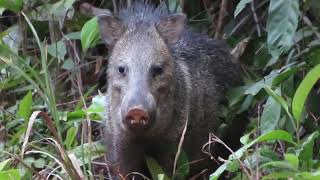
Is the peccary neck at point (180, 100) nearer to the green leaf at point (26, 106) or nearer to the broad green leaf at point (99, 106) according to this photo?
the broad green leaf at point (99, 106)

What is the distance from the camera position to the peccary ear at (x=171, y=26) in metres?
4.85

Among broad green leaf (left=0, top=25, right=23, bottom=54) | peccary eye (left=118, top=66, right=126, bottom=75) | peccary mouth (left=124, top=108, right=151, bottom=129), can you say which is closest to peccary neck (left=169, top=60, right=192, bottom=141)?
peccary eye (left=118, top=66, right=126, bottom=75)

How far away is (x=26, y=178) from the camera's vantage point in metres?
4.40

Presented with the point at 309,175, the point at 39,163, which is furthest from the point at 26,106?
the point at 309,175

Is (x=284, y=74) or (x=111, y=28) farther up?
(x=111, y=28)

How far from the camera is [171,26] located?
4.88 meters

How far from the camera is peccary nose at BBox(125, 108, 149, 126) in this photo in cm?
413

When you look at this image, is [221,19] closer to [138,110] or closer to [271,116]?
[271,116]

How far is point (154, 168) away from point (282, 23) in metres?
1.08

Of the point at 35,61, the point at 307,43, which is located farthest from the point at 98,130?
the point at 307,43

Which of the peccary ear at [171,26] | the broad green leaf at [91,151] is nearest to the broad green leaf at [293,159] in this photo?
the broad green leaf at [91,151]

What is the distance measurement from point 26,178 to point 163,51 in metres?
1.08

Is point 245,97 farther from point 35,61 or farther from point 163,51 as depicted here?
point 35,61

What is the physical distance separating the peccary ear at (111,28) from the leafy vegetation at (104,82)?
238 millimetres
